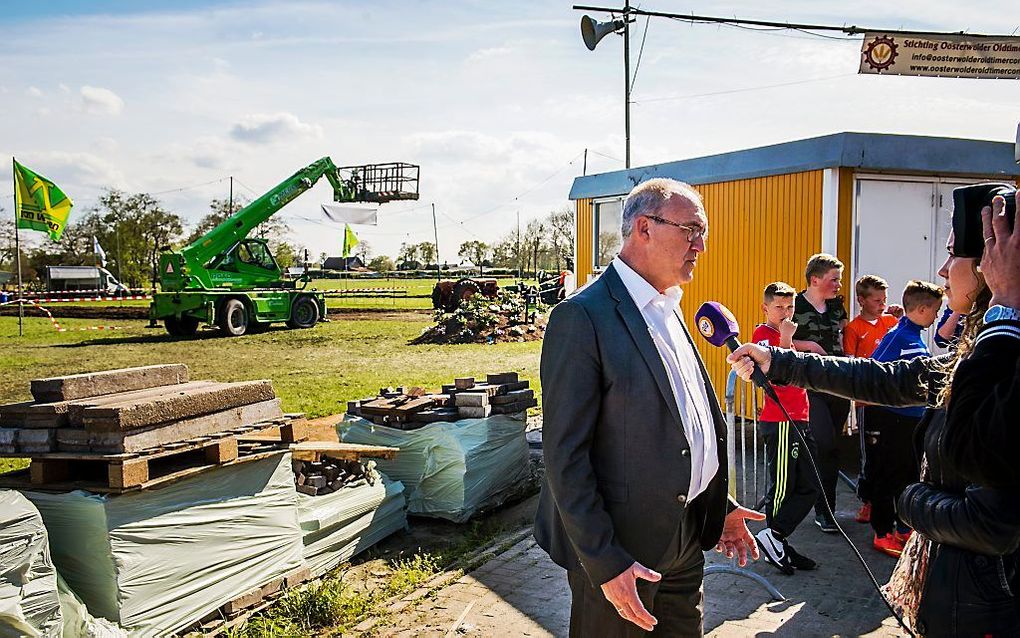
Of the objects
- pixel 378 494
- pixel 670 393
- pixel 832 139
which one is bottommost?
pixel 378 494

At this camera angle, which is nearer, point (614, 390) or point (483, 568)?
point (614, 390)

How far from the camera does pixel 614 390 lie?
250 cm

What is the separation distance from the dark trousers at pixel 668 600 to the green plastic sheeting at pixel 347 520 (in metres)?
2.74

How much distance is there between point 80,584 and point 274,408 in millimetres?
1425

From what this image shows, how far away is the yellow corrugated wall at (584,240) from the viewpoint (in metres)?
10.9

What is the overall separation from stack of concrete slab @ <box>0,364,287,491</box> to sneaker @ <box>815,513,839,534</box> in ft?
12.9

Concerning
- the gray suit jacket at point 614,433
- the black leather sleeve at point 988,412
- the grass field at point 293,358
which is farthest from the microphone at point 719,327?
the grass field at point 293,358

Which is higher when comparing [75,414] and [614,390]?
[614,390]

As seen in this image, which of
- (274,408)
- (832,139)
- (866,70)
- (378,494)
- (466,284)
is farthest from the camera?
(466,284)

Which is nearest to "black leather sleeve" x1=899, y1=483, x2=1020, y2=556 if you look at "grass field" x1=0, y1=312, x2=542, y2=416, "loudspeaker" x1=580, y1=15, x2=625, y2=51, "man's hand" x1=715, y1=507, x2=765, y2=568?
"man's hand" x1=715, y1=507, x2=765, y2=568

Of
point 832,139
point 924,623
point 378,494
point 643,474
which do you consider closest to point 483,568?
point 378,494

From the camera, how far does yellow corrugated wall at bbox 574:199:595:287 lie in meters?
10.9

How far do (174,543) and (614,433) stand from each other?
2624 mm

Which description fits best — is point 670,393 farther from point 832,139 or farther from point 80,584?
point 832,139
